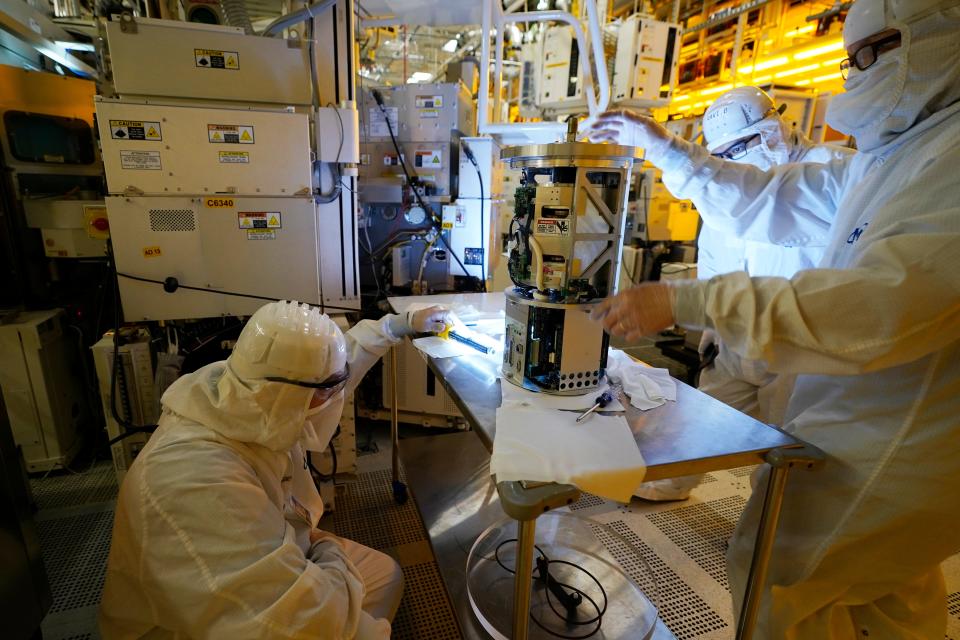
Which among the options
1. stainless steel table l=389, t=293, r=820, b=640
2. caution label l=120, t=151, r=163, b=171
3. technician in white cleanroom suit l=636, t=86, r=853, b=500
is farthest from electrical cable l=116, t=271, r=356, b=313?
technician in white cleanroom suit l=636, t=86, r=853, b=500

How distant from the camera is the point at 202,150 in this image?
82.7 inches

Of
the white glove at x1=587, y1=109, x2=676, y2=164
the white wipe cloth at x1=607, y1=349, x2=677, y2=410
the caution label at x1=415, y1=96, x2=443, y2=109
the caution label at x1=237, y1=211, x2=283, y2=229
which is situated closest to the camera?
the white wipe cloth at x1=607, y1=349, x2=677, y2=410

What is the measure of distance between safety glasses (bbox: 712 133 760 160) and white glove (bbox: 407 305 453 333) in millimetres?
1827

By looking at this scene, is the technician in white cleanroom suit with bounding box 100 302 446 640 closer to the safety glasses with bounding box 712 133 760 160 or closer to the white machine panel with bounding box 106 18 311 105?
the white machine panel with bounding box 106 18 311 105

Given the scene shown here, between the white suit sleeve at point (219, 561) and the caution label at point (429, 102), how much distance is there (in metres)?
2.47

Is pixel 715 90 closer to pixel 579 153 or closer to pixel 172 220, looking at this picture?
pixel 579 153

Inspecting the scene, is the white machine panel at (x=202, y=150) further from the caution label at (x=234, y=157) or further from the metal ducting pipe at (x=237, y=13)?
the metal ducting pipe at (x=237, y=13)

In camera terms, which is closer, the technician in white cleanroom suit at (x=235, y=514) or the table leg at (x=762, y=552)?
the technician in white cleanroom suit at (x=235, y=514)

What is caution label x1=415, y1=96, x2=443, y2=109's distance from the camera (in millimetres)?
2902

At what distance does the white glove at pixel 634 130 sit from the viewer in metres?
1.67

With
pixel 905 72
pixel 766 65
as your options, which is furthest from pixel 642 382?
pixel 766 65

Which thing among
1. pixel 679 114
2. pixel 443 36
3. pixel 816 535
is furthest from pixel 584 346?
pixel 679 114

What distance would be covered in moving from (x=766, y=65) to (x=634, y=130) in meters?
5.27

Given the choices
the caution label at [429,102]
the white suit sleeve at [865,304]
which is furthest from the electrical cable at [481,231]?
the white suit sleeve at [865,304]
